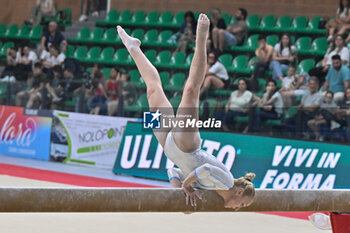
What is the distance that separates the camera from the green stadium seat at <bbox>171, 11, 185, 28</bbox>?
47.9 ft

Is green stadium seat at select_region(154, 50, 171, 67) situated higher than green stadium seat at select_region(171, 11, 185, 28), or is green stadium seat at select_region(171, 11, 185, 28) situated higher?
green stadium seat at select_region(171, 11, 185, 28)

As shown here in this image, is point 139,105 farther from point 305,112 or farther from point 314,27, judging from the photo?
point 314,27

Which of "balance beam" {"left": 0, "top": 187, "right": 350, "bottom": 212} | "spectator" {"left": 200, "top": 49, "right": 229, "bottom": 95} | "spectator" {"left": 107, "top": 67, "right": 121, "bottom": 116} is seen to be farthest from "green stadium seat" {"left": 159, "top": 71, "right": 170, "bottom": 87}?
"balance beam" {"left": 0, "top": 187, "right": 350, "bottom": 212}

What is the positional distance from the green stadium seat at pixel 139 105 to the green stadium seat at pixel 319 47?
3821 millimetres

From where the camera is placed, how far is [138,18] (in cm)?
1541

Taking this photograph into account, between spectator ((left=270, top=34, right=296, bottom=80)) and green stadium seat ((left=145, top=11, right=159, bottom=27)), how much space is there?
3982mm

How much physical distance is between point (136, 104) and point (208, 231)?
3884 millimetres

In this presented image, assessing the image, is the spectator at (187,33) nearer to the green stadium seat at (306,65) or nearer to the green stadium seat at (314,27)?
the green stadium seat at (314,27)

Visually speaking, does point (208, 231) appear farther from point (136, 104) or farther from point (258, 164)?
point (136, 104)

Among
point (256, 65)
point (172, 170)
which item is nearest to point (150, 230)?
point (172, 170)

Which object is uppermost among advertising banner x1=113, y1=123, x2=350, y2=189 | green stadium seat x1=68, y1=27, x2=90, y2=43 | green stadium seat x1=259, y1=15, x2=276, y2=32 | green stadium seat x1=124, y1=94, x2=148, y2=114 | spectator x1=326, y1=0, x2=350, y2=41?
spectator x1=326, y1=0, x2=350, y2=41

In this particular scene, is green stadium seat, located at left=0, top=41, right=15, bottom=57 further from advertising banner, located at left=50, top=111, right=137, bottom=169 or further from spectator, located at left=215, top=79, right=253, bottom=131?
spectator, located at left=215, top=79, right=253, bottom=131

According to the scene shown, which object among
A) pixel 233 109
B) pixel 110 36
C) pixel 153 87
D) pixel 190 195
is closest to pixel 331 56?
pixel 233 109

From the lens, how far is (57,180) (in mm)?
9891
